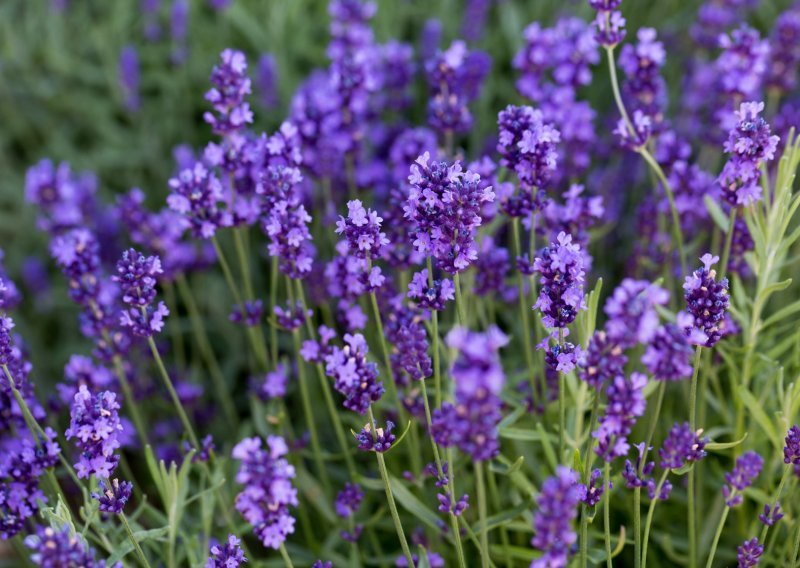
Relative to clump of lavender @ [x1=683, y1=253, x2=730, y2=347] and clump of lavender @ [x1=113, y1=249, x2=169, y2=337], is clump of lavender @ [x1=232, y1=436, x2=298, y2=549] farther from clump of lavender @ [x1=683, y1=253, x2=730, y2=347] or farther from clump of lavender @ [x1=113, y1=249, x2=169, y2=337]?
clump of lavender @ [x1=683, y1=253, x2=730, y2=347]

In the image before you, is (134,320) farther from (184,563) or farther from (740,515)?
(740,515)

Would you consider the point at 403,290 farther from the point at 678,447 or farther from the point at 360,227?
the point at 678,447

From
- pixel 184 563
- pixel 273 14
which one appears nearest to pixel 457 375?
pixel 184 563

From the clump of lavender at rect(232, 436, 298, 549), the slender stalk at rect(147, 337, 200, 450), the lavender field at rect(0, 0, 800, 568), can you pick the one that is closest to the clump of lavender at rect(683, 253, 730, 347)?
the lavender field at rect(0, 0, 800, 568)

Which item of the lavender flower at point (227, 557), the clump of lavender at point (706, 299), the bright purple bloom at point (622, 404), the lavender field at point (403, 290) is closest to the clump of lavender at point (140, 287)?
the lavender field at point (403, 290)

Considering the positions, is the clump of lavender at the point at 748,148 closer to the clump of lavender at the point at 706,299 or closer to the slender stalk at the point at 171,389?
the clump of lavender at the point at 706,299

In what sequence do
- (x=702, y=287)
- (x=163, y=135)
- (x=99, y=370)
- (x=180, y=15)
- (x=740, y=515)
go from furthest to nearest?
(x=163, y=135)
(x=180, y=15)
(x=99, y=370)
(x=740, y=515)
(x=702, y=287)

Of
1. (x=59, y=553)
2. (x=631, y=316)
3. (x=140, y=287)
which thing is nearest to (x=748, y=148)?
(x=631, y=316)
